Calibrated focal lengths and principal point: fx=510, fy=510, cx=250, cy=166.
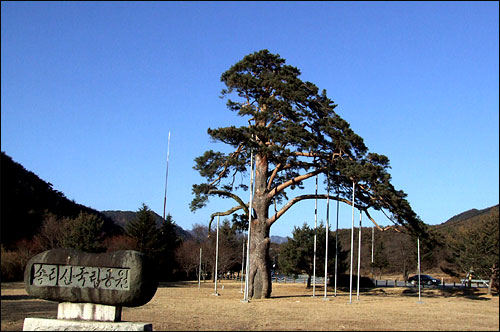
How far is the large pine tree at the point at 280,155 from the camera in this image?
26.2 meters

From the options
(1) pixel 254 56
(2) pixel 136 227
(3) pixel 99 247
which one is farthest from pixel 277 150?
(2) pixel 136 227

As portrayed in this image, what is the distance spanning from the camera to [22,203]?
4141 cm

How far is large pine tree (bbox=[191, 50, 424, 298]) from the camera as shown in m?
26.2

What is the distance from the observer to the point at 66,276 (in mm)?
12352

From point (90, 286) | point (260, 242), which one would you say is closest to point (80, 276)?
point (90, 286)

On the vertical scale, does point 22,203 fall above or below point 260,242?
above

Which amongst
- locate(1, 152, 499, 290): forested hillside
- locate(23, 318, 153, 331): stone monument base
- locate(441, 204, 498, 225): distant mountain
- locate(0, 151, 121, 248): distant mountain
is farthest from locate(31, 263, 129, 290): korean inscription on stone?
locate(441, 204, 498, 225): distant mountain

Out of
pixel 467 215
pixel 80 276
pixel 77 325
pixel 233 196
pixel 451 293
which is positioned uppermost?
pixel 467 215

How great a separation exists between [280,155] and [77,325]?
53.2ft

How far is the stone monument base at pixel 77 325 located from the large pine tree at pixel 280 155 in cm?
1539

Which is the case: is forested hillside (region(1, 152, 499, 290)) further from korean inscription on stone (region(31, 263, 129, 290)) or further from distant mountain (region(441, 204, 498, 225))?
distant mountain (region(441, 204, 498, 225))

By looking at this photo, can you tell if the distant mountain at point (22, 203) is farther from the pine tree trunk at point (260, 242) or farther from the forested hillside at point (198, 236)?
the pine tree trunk at point (260, 242)

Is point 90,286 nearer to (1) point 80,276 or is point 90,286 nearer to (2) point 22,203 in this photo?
(1) point 80,276

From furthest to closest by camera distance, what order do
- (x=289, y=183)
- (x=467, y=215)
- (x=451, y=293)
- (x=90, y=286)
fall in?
(x=467, y=215) < (x=451, y=293) < (x=289, y=183) < (x=90, y=286)
